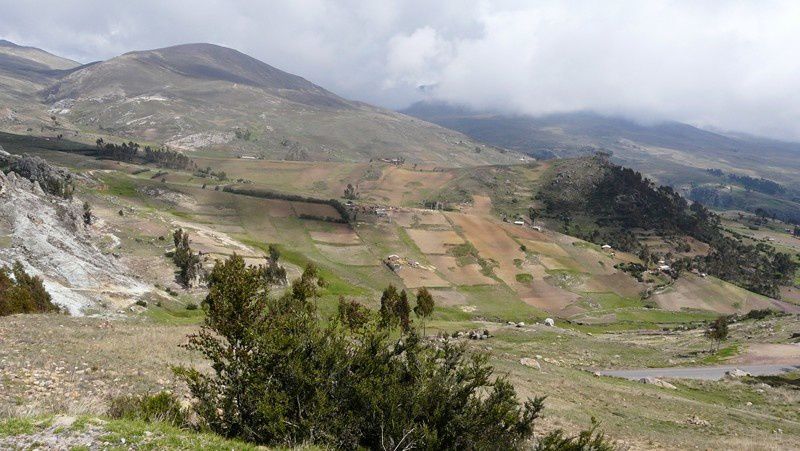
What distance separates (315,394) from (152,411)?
5020 mm

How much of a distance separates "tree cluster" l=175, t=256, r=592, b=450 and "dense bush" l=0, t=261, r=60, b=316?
29588mm

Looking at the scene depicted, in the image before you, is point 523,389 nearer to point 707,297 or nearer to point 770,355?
point 770,355

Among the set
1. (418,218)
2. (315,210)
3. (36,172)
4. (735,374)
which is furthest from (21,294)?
(418,218)

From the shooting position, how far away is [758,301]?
148 metres

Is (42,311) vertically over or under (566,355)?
over

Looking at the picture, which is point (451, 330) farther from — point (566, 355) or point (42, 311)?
point (42, 311)

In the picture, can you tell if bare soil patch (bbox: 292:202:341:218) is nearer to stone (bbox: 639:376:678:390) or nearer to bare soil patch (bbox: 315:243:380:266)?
bare soil patch (bbox: 315:243:380:266)

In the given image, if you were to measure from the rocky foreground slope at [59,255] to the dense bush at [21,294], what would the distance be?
2347mm

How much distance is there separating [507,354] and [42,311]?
46790mm

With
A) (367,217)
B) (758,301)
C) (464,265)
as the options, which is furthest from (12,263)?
(758,301)

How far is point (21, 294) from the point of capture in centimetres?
3722

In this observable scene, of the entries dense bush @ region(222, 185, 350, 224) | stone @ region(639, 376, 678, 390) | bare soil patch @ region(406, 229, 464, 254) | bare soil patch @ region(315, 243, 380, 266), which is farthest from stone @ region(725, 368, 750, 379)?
dense bush @ region(222, 185, 350, 224)

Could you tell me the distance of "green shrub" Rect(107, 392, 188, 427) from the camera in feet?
46.0

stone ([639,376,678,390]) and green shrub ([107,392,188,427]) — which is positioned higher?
green shrub ([107,392,188,427])
